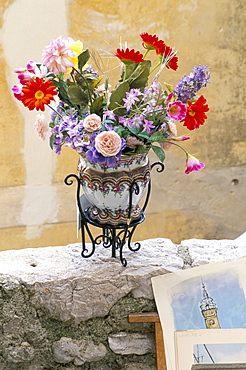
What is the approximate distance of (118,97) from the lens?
1.26 meters

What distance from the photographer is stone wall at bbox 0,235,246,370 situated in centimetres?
138

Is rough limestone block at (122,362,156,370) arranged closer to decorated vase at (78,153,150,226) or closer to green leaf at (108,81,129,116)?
decorated vase at (78,153,150,226)

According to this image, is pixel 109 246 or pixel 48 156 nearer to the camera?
pixel 109 246

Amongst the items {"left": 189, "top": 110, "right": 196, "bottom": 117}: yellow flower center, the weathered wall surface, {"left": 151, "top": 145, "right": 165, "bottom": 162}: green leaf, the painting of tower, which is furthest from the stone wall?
the weathered wall surface

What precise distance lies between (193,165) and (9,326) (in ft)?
2.20

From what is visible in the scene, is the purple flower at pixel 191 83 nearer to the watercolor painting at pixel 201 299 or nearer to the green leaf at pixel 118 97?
the green leaf at pixel 118 97

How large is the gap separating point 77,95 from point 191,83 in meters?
0.29

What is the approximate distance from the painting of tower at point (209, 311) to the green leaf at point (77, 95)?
61 centimetres

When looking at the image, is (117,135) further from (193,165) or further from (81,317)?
(81,317)

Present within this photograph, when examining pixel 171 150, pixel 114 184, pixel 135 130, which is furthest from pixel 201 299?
pixel 171 150

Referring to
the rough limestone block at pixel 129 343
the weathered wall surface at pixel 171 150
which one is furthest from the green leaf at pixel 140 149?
the weathered wall surface at pixel 171 150

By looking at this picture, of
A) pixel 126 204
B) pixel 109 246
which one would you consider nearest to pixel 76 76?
pixel 126 204

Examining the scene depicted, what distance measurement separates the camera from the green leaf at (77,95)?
4.10ft

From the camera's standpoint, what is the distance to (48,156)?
3.46 metres
